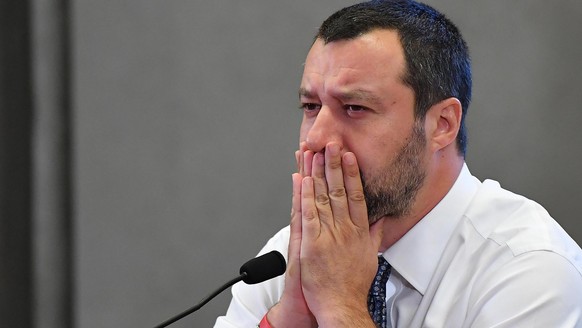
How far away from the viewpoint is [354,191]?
5.99 ft

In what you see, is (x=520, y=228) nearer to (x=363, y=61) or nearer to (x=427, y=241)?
(x=427, y=241)

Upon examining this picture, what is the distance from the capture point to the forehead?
185cm

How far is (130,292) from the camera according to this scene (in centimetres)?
281

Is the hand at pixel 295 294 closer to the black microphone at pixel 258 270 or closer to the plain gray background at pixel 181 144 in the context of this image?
the black microphone at pixel 258 270

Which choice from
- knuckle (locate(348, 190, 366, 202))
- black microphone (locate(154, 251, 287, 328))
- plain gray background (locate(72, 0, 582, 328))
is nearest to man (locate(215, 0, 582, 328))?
knuckle (locate(348, 190, 366, 202))

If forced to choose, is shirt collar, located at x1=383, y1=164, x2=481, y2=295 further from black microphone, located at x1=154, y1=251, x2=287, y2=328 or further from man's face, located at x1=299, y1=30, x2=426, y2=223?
black microphone, located at x1=154, y1=251, x2=287, y2=328

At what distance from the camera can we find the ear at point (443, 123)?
1.94 m

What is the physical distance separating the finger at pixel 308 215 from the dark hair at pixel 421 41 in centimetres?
28

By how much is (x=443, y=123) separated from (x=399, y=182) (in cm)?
19

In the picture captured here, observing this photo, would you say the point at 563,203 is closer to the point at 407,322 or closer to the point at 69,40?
the point at 407,322

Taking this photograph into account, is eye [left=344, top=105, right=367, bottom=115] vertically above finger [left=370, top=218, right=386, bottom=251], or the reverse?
eye [left=344, top=105, right=367, bottom=115]

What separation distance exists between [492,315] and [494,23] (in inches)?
40.0

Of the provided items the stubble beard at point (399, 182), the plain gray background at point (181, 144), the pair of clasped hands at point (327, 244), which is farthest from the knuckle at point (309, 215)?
the plain gray background at point (181, 144)

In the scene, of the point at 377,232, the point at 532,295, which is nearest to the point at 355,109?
the point at 377,232
